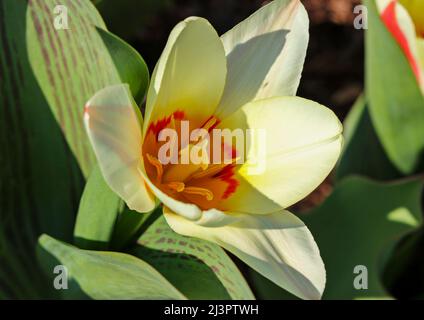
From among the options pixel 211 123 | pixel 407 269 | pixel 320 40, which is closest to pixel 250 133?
pixel 211 123

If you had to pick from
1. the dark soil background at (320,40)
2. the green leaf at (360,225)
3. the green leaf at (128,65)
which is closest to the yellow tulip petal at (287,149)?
the green leaf at (128,65)

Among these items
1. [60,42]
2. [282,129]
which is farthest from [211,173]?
[60,42]

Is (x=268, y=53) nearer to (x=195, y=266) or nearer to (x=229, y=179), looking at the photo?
(x=229, y=179)

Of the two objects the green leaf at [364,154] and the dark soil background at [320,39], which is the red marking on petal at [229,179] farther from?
the dark soil background at [320,39]

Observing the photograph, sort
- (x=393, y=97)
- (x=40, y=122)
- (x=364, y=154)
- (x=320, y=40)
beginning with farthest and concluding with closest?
1. (x=320, y=40)
2. (x=364, y=154)
3. (x=393, y=97)
4. (x=40, y=122)

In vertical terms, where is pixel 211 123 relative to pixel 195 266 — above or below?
above

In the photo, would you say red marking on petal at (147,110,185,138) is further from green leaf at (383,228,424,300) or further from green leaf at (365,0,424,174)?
green leaf at (383,228,424,300)

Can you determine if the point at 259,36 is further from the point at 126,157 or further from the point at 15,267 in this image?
the point at 15,267
